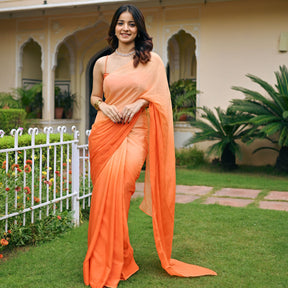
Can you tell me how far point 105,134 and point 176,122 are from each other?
20.2 feet

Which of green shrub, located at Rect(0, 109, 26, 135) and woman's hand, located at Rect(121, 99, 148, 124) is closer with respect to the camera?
woman's hand, located at Rect(121, 99, 148, 124)

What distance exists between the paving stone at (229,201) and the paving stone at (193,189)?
42cm

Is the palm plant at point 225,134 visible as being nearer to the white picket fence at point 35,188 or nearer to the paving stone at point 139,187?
the paving stone at point 139,187

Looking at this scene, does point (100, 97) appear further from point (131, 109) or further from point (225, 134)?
point (225, 134)

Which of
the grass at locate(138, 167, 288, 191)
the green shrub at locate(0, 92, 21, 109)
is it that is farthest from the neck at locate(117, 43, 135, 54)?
the green shrub at locate(0, 92, 21, 109)

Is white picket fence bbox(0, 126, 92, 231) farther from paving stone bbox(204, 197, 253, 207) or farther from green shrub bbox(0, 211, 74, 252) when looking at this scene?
paving stone bbox(204, 197, 253, 207)

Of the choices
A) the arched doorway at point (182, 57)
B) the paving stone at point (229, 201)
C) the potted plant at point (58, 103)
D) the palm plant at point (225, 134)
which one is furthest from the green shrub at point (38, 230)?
the potted plant at point (58, 103)

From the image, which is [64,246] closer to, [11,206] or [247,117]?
[11,206]

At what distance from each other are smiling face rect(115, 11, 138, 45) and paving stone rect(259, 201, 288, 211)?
118 inches

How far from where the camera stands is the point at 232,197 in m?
5.73

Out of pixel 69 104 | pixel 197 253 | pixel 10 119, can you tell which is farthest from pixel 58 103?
pixel 197 253

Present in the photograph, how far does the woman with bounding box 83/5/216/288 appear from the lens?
9.52ft

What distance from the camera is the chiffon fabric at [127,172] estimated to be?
2891 millimetres

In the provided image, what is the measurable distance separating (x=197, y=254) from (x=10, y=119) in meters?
6.67
